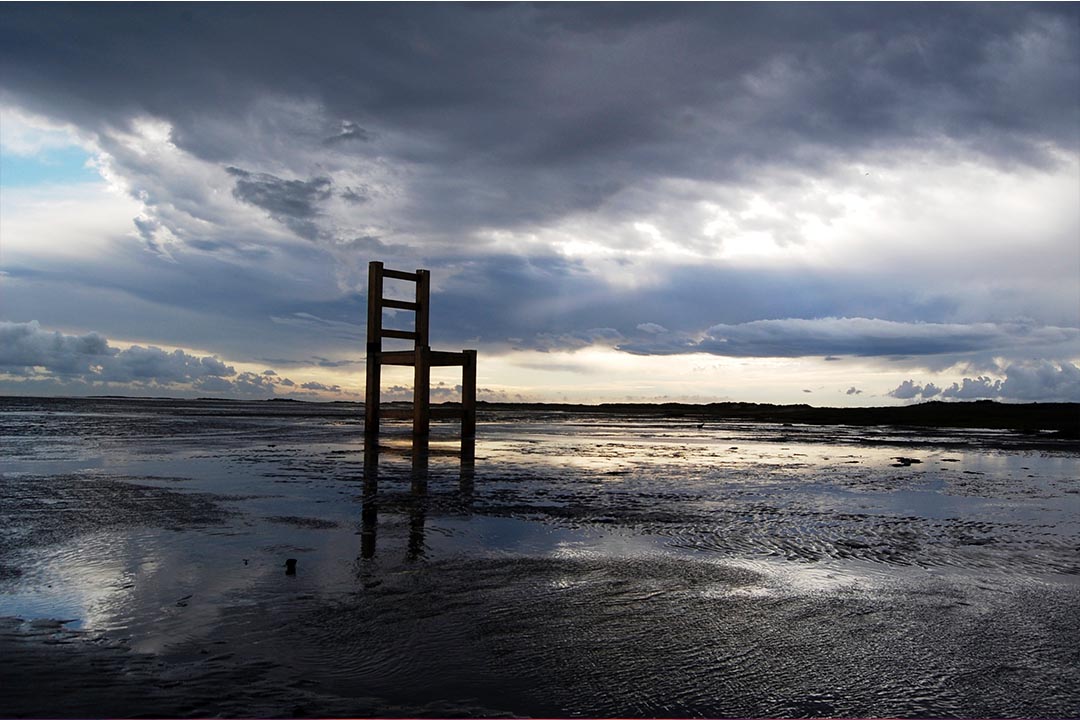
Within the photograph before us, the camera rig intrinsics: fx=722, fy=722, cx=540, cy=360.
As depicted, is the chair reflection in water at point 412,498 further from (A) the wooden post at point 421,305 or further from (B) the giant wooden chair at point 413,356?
(A) the wooden post at point 421,305

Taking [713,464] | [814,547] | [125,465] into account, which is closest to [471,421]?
[713,464]

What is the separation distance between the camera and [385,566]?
5352mm

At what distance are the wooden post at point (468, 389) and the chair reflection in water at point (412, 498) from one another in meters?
6.31

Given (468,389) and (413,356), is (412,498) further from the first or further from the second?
(468,389)

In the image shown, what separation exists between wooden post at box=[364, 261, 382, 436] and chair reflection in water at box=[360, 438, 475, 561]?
255 inches

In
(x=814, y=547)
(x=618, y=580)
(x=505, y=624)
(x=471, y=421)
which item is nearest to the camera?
(x=505, y=624)

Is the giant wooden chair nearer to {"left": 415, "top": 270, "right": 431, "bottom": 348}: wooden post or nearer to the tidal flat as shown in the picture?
{"left": 415, "top": 270, "right": 431, "bottom": 348}: wooden post

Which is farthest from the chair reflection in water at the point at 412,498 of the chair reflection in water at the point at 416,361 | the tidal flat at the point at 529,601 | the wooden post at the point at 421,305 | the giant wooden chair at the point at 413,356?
the wooden post at the point at 421,305

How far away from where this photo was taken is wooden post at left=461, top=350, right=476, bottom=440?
22.2 m

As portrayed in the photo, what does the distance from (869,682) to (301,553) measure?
417 centimetres

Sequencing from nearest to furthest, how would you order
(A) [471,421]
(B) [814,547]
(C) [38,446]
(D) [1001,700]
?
1. (D) [1001,700]
2. (B) [814,547]
3. (C) [38,446]
4. (A) [471,421]

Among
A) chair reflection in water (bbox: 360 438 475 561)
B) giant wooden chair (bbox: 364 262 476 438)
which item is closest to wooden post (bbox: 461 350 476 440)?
giant wooden chair (bbox: 364 262 476 438)

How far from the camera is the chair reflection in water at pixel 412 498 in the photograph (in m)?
6.22

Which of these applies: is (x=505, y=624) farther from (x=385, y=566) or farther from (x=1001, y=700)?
(x=1001, y=700)
